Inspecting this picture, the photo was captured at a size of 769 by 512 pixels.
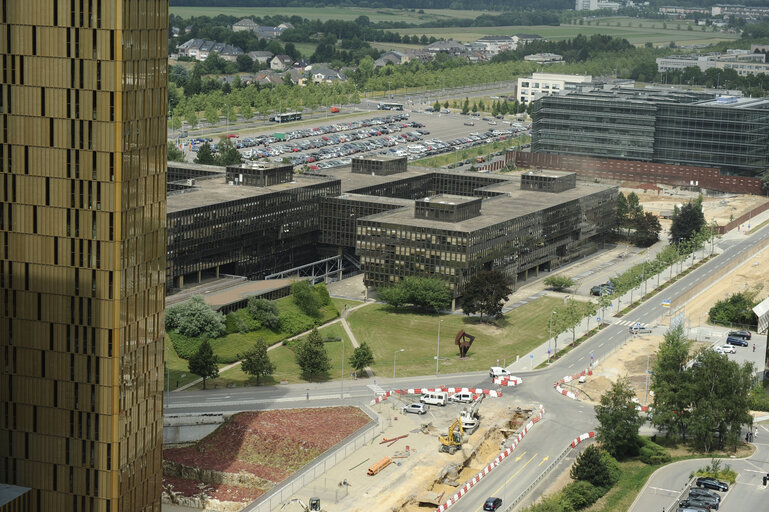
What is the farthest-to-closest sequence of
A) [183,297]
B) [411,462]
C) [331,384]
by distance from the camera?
[183,297], [331,384], [411,462]

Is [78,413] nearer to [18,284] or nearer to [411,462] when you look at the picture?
[18,284]

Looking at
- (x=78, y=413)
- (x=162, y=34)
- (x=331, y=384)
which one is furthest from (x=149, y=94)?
(x=331, y=384)

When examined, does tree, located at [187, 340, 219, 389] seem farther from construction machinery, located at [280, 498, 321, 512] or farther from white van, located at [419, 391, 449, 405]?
construction machinery, located at [280, 498, 321, 512]

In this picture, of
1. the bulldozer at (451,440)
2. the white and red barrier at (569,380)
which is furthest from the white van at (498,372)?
the bulldozer at (451,440)

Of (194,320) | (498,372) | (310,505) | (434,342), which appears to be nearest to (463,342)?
(434,342)

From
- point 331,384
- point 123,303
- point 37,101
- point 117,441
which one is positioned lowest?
point 331,384

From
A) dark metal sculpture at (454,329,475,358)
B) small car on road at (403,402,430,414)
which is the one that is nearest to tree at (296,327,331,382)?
small car on road at (403,402,430,414)
